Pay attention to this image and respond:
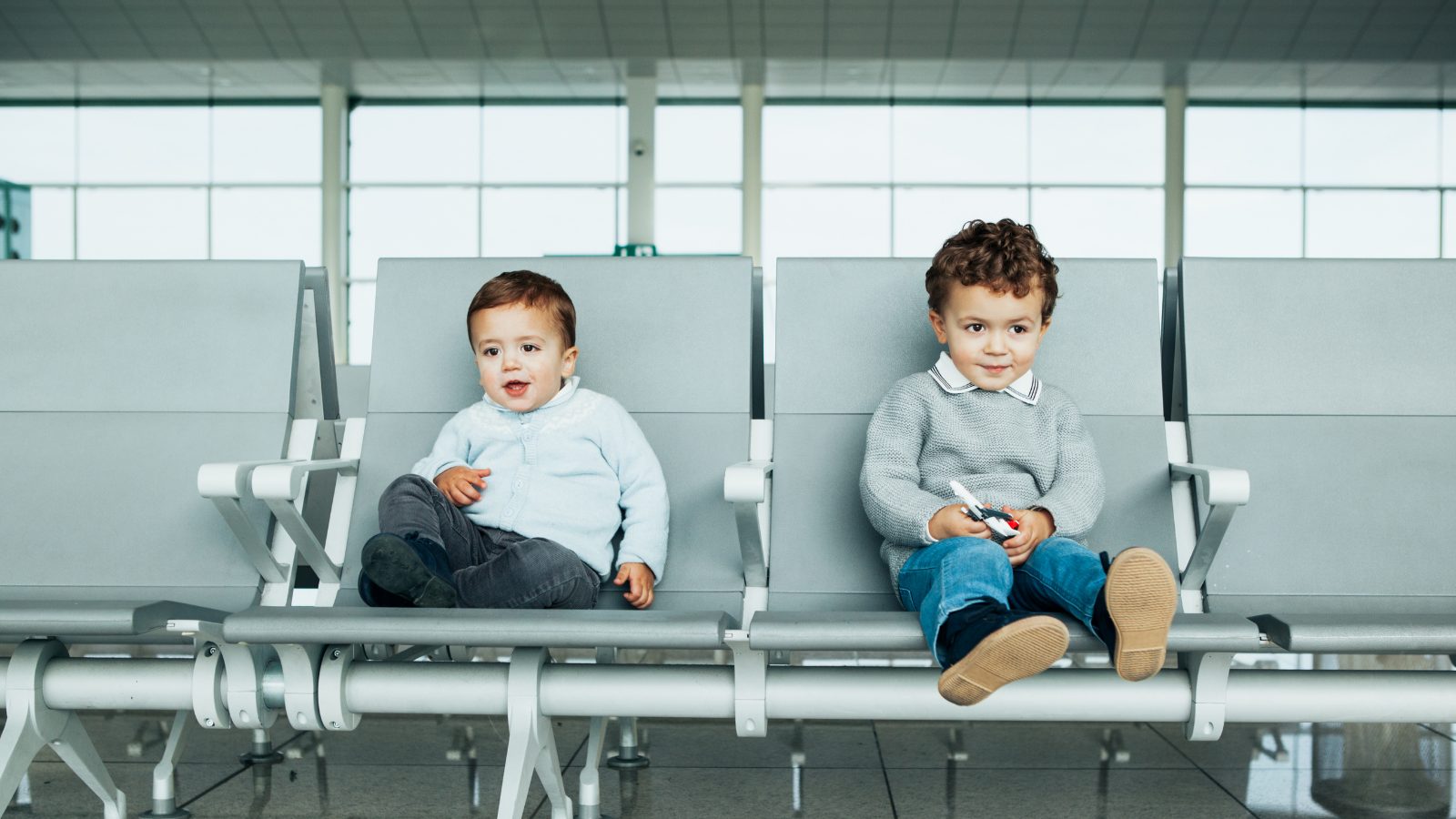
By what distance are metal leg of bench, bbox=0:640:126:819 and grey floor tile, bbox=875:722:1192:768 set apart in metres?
1.74

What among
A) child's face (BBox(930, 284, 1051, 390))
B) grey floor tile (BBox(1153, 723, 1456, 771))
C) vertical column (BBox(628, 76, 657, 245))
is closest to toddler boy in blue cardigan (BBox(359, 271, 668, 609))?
child's face (BBox(930, 284, 1051, 390))

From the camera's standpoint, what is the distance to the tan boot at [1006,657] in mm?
1597

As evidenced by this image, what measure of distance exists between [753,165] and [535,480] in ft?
41.1

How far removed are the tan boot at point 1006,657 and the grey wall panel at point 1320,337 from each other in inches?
43.7

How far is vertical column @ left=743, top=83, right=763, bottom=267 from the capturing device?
47.0 feet

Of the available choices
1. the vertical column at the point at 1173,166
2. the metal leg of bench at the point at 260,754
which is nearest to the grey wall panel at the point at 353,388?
the metal leg of bench at the point at 260,754

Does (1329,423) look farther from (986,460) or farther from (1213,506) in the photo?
(986,460)

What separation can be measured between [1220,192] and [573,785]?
13.7m

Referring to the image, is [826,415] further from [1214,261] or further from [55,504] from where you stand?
[55,504]

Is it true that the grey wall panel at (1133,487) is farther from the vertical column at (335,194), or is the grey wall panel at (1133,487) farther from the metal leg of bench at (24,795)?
the vertical column at (335,194)

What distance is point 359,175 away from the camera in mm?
14953

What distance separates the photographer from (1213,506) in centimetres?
205

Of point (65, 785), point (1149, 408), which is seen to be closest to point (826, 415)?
point (1149, 408)

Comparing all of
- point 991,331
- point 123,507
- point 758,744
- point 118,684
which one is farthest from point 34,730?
point 991,331
